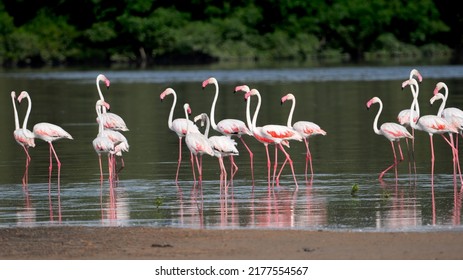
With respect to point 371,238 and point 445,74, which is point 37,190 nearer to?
point 371,238

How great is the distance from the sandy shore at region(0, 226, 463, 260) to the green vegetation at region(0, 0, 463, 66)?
209ft

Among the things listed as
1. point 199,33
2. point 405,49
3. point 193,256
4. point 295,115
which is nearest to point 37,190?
point 193,256

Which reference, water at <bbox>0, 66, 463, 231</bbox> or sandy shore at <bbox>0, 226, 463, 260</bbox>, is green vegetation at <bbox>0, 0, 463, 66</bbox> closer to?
water at <bbox>0, 66, 463, 231</bbox>

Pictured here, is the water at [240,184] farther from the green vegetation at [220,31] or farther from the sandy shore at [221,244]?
the green vegetation at [220,31]

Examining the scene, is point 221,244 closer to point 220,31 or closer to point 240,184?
point 240,184

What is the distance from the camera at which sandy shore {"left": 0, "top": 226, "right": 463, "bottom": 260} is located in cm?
1078

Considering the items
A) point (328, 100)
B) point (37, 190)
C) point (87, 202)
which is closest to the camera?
point (87, 202)

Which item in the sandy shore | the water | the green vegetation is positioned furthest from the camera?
the green vegetation

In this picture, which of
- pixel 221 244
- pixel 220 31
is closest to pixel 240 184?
pixel 221 244

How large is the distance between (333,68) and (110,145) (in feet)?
152

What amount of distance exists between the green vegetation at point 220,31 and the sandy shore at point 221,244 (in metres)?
63.7

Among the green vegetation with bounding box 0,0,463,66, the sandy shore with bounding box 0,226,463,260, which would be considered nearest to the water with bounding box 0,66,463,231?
the sandy shore with bounding box 0,226,463,260

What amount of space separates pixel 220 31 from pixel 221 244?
65.1 metres

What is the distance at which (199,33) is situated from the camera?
7556 cm
